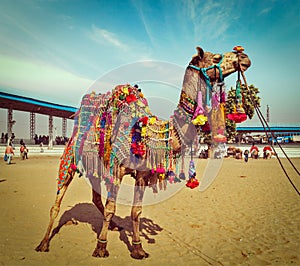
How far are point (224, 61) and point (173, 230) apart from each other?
3.83 metres

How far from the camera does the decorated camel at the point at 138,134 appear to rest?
3713 millimetres

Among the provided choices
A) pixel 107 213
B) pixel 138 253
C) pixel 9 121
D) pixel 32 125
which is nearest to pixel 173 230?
pixel 138 253

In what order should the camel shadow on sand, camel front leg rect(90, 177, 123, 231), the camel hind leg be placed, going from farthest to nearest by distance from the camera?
1. camel front leg rect(90, 177, 123, 231)
2. the camel shadow on sand
3. the camel hind leg

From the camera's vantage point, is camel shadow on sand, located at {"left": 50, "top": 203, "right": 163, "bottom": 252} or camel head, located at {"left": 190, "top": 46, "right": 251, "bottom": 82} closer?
camel head, located at {"left": 190, "top": 46, "right": 251, "bottom": 82}

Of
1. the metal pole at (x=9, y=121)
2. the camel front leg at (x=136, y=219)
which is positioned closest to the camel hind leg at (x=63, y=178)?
the camel front leg at (x=136, y=219)

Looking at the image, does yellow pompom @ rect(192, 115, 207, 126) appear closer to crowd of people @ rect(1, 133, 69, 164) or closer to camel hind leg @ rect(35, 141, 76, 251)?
camel hind leg @ rect(35, 141, 76, 251)

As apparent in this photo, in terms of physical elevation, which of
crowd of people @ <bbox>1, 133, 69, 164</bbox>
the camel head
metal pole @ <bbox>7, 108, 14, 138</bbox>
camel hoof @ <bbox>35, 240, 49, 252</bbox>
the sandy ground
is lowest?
the sandy ground

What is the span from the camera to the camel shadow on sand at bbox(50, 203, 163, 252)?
17.7 ft

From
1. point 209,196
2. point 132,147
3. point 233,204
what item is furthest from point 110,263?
point 209,196

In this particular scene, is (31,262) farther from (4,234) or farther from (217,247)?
(217,247)

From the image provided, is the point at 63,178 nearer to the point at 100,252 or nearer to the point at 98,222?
the point at 100,252

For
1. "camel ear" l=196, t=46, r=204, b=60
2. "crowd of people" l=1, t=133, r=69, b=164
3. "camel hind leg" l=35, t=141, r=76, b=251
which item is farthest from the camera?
"crowd of people" l=1, t=133, r=69, b=164

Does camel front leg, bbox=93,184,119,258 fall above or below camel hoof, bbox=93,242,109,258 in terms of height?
above

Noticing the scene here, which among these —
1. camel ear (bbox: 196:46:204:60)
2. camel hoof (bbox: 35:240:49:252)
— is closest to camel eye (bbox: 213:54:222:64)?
camel ear (bbox: 196:46:204:60)
